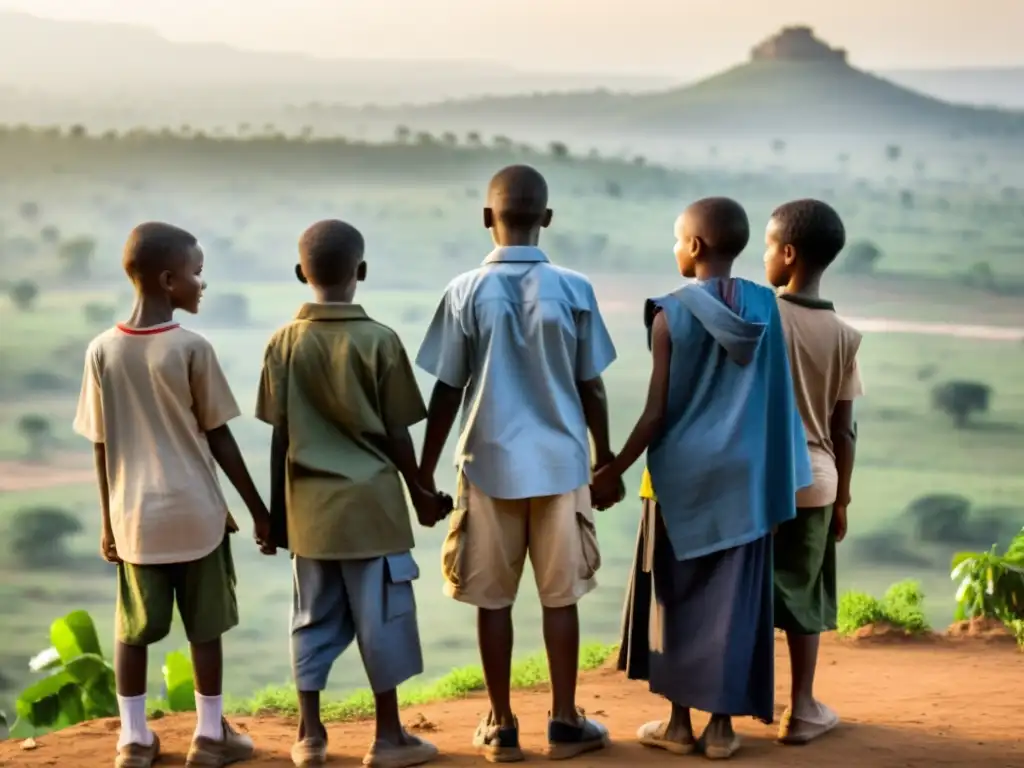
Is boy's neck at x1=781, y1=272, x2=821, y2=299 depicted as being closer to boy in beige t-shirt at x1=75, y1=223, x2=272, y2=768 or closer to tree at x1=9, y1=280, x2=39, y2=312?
boy in beige t-shirt at x1=75, y1=223, x2=272, y2=768

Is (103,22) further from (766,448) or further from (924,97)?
(766,448)

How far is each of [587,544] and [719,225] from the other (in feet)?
3.29

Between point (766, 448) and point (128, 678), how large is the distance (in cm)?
199

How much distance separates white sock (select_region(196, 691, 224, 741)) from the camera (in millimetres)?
3930

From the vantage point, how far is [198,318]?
8273 millimetres

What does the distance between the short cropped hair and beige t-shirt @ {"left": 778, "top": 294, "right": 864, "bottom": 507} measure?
14 cm

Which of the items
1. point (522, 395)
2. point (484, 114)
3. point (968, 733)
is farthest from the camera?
point (484, 114)

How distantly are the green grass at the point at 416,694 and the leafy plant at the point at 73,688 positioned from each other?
182 mm

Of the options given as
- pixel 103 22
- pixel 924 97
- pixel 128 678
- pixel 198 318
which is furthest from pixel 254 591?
pixel 924 97

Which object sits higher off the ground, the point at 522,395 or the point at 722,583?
the point at 522,395

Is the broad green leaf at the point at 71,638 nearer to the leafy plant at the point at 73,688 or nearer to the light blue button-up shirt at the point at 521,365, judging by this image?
the leafy plant at the point at 73,688

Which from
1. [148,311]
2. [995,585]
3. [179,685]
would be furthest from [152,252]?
[995,585]

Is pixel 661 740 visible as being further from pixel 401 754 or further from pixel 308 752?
pixel 308 752

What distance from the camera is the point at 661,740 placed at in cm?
400
